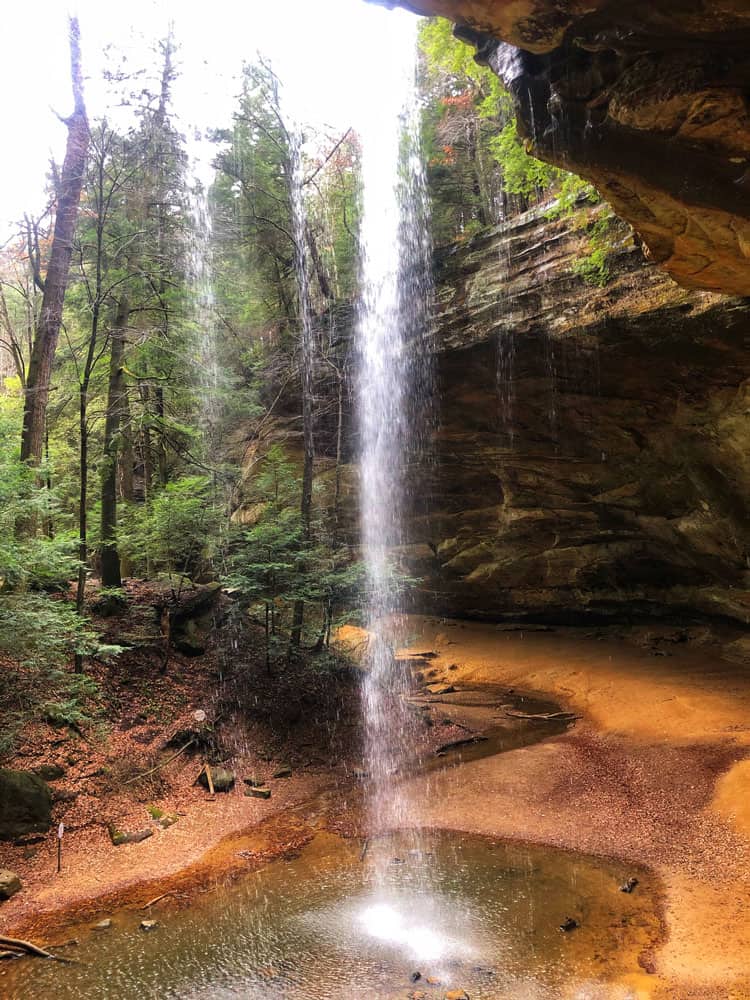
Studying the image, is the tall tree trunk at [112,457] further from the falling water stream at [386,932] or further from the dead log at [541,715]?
the dead log at [541,715]

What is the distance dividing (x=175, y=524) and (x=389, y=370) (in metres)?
6.80

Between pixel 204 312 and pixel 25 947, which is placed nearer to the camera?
pixel 25 947

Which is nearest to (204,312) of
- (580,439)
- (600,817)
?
(580,439)

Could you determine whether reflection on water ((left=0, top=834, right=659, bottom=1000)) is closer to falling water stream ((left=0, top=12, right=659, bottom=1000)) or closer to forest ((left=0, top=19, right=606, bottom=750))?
falling water stream ((left=0, top=12, right=659, bottom=1000))

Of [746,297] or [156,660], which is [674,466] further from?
[156,660]

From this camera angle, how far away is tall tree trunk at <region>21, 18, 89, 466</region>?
9.69 meters

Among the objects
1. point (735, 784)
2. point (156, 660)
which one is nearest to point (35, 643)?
point (156, 660)

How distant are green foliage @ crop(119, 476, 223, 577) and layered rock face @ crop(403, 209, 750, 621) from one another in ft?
19.7

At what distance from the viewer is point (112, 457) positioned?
1173 centimetres

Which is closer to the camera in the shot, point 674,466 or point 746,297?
point 746,297

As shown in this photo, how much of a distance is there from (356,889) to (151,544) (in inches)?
283

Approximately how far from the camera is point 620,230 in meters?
9.55

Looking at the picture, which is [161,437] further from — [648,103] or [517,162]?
[648,103]

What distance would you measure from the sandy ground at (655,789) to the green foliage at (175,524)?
19.5 feet
